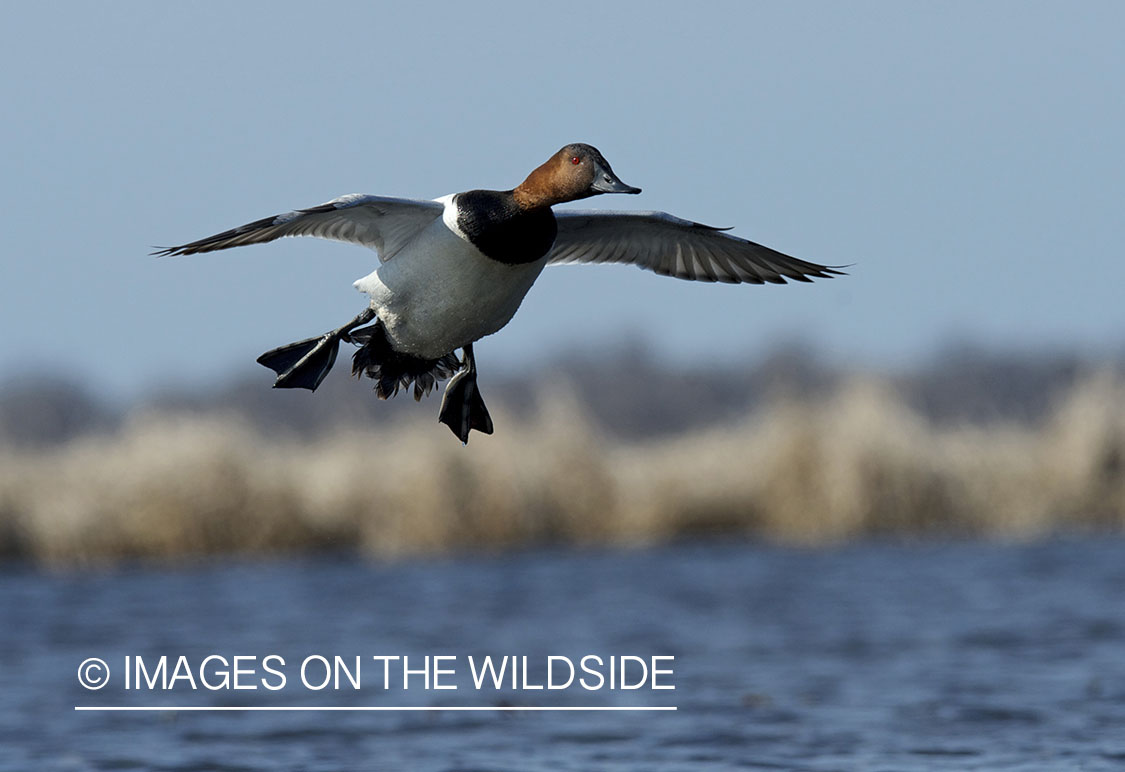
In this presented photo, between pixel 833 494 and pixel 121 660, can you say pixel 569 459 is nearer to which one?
pixel 833 494

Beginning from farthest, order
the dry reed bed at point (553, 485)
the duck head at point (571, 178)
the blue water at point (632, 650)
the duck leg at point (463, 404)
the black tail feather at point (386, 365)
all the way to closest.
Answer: the dry reed bed at point (553, 485)
the blue water at point (632, 650)
the duck leg at point (463, 404)
the black tail feather at point (386, 365)
the duck head at point (571, 178)

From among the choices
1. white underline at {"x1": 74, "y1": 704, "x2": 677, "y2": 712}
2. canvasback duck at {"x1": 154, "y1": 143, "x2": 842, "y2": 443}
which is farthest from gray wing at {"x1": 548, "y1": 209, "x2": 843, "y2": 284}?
white underline at {"x1": 74, "y1": 704, "x2": 677, "y2": 712}

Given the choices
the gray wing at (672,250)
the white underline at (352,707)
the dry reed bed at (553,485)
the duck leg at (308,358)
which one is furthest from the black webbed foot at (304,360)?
the dry reed bed at (553,485)

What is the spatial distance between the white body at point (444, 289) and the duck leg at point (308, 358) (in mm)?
384

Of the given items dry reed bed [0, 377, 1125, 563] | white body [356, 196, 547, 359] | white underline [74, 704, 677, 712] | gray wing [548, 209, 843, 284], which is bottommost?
white underline [74, 704, 677, 712]

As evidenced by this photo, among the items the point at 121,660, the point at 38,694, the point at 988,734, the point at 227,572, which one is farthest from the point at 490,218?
the point at 227,572

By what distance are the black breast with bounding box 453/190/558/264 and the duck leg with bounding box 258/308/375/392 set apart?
1.01 m

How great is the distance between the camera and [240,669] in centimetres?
1551

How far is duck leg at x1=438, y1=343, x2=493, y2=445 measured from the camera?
9336 millimetres

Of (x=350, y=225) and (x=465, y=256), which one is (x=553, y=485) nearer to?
(x=350, y=225)

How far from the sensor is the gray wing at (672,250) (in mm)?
8867

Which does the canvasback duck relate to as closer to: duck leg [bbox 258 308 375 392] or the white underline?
duck leg [bbox 258 308 375 392]

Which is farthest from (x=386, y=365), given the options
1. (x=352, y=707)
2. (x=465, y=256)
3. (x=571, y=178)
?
(x=352, y=707)

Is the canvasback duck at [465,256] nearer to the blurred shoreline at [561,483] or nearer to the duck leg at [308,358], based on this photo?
the duck leg at [308,358]
